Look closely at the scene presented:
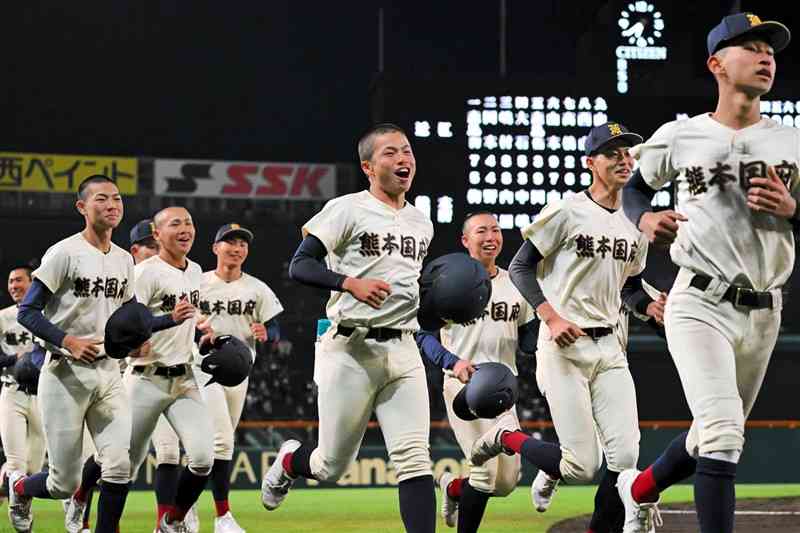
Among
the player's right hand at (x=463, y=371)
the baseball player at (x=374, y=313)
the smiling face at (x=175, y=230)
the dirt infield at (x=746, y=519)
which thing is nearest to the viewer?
the baseball player at (x=374, y=313)

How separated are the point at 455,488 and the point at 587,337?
2.10m

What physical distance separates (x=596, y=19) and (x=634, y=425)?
1459cm

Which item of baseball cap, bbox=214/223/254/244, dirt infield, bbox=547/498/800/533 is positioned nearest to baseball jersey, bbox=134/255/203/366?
baseball cap, bbox=214/223/254/244

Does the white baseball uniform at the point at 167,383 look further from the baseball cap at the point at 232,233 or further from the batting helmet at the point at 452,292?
the batting helmet at the point at 452,292

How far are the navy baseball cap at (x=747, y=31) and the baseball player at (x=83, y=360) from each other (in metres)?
4.01

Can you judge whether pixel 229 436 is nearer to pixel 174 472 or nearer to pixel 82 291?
pixel 174 472

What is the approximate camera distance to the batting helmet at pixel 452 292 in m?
5.99

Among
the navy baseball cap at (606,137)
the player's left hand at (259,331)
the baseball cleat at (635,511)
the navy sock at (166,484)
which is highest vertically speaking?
the navy baseball cap at (606,137)

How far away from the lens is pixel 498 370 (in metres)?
6.74

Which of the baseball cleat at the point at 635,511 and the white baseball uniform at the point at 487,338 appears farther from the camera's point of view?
the white baseball uniform at the point at 487,338

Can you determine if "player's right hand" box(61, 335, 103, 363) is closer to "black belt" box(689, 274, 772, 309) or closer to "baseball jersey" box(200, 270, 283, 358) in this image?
"baseball jersey" box(200, 270, 283, 358)

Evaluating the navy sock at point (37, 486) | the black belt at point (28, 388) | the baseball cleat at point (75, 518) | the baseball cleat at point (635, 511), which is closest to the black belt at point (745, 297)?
the baseball cleat at point (635, 511)

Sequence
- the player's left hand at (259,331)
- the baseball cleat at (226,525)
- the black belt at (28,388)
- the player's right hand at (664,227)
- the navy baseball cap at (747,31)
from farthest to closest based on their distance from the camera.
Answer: the player's left hand at (259,331), the black belt at (28,388), the baseball cleat at (226,525), the navy baseball cap at (747,31), the player's right hand at (664,227)

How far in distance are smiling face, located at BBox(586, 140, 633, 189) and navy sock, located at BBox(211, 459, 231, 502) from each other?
4.25 metres
